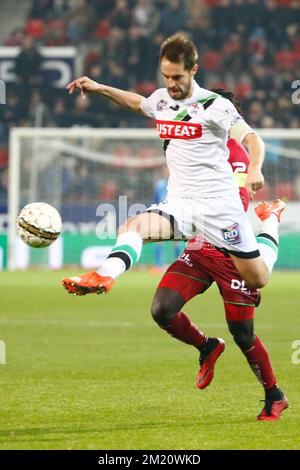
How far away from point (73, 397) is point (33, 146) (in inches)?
551

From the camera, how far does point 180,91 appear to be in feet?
20.2

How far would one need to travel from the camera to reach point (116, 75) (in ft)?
72.6

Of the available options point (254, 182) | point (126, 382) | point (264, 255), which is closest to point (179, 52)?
point (254, 182)

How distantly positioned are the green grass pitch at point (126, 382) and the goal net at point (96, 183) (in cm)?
508

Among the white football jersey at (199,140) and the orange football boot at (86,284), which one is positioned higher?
the white football jersey at (199,140)

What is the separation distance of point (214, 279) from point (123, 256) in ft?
3.57

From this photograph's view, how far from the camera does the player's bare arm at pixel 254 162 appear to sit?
5.86m

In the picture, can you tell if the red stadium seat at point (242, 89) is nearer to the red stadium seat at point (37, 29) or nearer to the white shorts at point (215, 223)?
the red stadium seat at point (37, 29)

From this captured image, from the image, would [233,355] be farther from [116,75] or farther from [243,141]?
[116,75]

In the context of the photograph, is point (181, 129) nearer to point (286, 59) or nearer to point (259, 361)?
point (259, 361)

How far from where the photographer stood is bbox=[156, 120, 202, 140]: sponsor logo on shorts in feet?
20.6

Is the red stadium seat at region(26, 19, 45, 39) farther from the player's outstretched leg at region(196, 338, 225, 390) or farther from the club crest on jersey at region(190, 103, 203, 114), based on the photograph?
the club crest on jersey at region(190, 103, 203, 114)

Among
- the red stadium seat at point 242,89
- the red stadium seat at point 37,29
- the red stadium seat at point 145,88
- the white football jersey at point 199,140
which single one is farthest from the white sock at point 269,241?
the red stadium seat at point 37,29

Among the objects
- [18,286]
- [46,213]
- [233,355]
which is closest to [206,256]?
[46,213]
